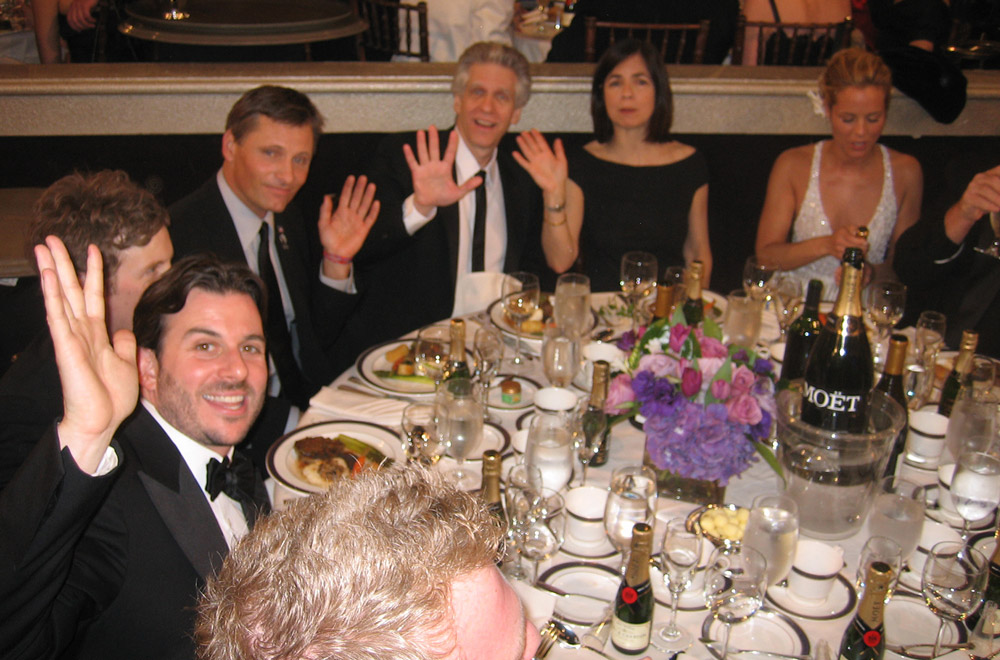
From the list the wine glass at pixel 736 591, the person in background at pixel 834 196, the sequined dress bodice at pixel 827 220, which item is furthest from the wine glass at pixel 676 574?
the sequined dress bodice at pixel 827 220

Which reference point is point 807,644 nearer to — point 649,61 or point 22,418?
point 22,418

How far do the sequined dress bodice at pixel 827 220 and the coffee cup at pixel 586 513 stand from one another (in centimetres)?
204

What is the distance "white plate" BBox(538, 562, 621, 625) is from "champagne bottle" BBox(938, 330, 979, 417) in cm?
110

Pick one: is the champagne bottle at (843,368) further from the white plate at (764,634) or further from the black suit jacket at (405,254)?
the black suit jacket at (405,254)

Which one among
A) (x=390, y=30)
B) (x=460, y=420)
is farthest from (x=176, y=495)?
(x=390, y=30)

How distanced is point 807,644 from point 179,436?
4.13 ft

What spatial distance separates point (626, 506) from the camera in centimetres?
157

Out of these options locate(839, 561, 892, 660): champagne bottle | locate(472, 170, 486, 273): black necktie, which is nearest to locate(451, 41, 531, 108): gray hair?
locate(472, 170, 486, 273): black necktie

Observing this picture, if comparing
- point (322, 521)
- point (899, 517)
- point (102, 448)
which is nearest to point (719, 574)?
point (899, 517)

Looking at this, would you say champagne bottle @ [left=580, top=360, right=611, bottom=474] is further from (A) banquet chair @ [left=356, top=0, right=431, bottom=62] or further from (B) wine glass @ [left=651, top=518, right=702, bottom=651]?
(A) banquet chair @ [left=356, top=0, right=431, bottom=62]

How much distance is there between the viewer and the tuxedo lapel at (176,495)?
1578 mm

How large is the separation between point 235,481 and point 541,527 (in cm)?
65

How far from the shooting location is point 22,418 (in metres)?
1.62

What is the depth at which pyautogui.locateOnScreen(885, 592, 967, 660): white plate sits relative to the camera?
1459 mm
